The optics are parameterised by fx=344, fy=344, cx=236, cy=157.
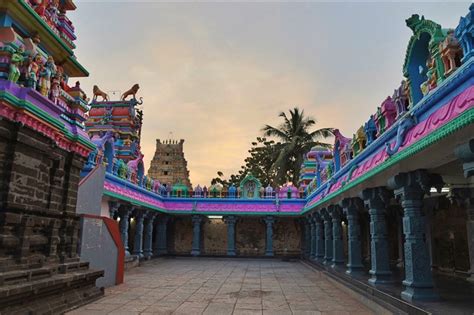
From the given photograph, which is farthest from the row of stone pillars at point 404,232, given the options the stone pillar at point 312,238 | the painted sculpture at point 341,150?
the stone pillar at point 312,238

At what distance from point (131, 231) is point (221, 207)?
257 inches

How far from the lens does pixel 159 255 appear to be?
21.6 m

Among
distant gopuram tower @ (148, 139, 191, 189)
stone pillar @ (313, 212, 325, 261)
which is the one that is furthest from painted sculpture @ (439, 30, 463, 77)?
distant gopuram tower @ (148, 139, 191, 189)

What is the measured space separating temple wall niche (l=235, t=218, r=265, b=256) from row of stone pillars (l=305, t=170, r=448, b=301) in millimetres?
11964

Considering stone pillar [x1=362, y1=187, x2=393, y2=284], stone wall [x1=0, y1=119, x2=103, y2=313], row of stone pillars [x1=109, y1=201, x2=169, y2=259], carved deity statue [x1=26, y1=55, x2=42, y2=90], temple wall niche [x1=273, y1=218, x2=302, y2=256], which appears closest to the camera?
stone wall [x1=0, y1=119, x2=103, y2=313]

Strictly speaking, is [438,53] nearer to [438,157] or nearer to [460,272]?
[438,157]

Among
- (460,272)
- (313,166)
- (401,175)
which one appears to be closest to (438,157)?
(401,175)

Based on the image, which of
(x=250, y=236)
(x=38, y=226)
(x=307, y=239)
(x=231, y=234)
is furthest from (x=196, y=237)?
(x=38, y=226)

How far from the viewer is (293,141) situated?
88.6ft

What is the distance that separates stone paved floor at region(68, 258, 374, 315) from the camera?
7.05 m

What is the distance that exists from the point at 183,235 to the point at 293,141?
1099 cm

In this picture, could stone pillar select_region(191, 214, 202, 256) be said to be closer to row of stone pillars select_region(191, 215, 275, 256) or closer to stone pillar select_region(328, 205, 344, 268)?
row of stone pillars select_region(191, 215, 275, 256)

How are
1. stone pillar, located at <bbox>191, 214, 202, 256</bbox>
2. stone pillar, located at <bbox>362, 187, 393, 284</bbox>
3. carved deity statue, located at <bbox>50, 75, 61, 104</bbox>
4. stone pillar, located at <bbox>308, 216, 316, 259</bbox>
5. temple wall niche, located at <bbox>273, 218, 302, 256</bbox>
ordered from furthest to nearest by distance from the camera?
temple wall niche, located at <bbox>273, 218, 302, 256</bbox>
stone pillar, located at <bbox>191, 214, 202, 256</bbox>
stone pillar, located at <bbox>308, 216, 316, 259</bbox>
stone pillar, located at <bbox>362, 187, 393, 284</bbox>
carved deity statue, located at <bbox>50, 75, 61, 104</bbox>

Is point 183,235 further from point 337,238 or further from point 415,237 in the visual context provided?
point 415,237
